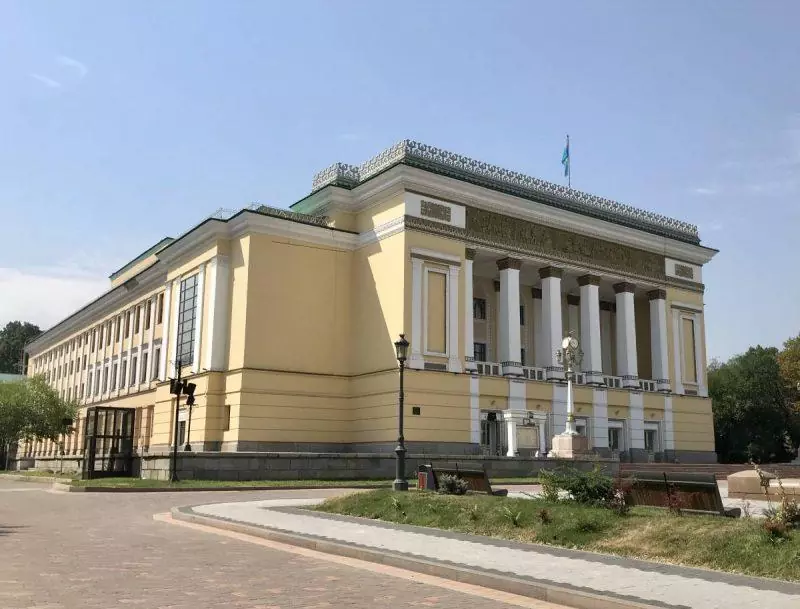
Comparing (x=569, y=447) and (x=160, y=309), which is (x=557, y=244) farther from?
(x=160, y=309)

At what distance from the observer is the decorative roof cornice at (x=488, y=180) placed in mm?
40469

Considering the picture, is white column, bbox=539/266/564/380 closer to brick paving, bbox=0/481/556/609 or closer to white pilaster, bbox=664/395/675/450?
white pilaster, bbox=664/395/675/450

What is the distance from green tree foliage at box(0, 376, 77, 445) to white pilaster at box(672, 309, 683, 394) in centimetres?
4628

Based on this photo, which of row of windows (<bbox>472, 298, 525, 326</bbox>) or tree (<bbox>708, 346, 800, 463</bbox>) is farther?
tree (<bbox>708, 346, 800, 463</bbox>)

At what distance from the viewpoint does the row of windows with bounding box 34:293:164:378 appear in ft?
188

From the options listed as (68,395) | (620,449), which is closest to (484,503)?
(620,449)

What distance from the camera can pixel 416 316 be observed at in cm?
3888

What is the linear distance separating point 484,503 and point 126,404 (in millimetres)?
49044

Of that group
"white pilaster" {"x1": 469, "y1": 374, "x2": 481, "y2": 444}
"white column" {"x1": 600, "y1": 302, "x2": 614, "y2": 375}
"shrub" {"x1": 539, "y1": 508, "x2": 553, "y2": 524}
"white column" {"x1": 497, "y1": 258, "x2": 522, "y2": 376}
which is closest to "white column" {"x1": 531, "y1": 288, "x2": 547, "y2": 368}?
"white column" {"x1": 497, "y1": 258, "x2": 522, "y2": 376}

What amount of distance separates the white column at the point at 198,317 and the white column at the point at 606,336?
90.2 feet

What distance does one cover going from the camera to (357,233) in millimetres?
42938

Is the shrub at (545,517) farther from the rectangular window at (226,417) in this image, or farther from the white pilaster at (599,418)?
the white pilaster at (599,418)

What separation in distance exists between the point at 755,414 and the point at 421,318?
3958 centimetres

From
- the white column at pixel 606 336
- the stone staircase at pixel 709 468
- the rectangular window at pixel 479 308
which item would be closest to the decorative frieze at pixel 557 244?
the white column at pixel 606 336
